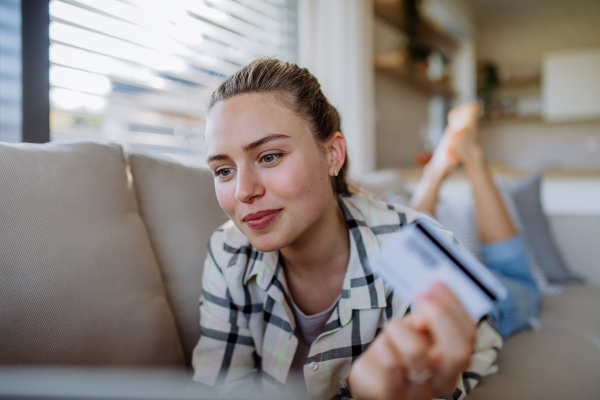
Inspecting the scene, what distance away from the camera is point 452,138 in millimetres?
1847

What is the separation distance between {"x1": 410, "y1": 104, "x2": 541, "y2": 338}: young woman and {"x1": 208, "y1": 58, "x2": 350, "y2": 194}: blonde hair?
779mm

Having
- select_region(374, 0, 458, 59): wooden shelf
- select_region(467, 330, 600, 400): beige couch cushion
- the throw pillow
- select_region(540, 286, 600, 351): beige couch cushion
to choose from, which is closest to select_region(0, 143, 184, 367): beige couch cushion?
select_region(467, 330, 600, 400): beige couch cushion

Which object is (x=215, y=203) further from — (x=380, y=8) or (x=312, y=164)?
(x=380, y=8)

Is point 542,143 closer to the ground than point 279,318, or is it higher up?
higher up

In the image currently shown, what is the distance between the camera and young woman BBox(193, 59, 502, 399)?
0.75m

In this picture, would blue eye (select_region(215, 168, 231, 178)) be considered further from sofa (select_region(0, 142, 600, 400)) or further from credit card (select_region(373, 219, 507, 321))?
credit card (select_region(373, 219, 507, 321))

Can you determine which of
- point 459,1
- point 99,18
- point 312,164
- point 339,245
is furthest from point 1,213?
point 459,1

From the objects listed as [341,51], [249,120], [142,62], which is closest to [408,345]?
[249,120]

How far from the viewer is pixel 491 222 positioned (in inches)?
59.9

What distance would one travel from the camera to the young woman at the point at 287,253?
0.75 m

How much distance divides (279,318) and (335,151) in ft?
1.22

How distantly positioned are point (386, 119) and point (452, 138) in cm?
154

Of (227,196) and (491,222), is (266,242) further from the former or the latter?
(491,222)

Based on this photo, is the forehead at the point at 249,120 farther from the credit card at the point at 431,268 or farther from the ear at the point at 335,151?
the credit card at the point at 431,268
